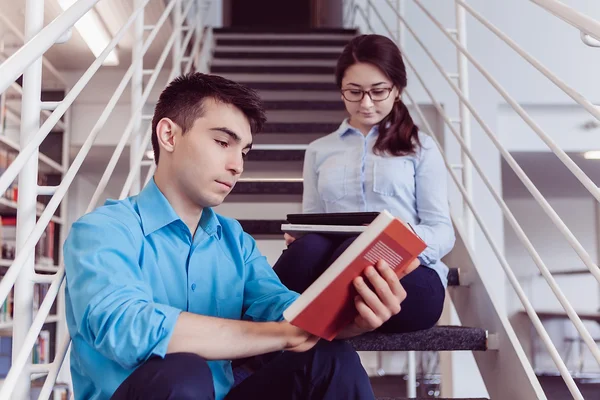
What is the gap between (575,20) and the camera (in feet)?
2.97

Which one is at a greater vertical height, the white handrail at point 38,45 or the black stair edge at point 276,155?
the black stair edge at point 276,155

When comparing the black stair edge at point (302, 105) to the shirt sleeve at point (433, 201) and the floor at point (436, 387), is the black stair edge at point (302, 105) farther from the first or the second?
the floor at point (436, 387)

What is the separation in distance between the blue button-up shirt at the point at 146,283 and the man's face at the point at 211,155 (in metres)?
0.05

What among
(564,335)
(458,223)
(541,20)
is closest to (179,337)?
(458,223)

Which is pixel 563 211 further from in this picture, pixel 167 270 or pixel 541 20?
pixel 167 270

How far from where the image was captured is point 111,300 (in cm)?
76

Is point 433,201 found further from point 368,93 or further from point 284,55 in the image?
point 284,55

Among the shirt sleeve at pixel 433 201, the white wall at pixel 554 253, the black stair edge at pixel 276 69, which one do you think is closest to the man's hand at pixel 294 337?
the shirt sleeve at pixel 433 201

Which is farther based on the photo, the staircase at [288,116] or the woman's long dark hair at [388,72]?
the woman's long dark hair at [388,72]

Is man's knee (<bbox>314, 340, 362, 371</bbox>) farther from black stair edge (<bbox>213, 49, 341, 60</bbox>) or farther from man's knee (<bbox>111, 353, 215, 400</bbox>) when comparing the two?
black stair edge (<bbox>213, 49, 341, 60</bbox>)

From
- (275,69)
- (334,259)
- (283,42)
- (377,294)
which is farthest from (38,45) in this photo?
(283,42)

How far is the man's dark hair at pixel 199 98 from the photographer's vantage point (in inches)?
39.6

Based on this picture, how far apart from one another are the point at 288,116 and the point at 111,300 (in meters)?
2.12

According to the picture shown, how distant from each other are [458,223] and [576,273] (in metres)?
5.37
